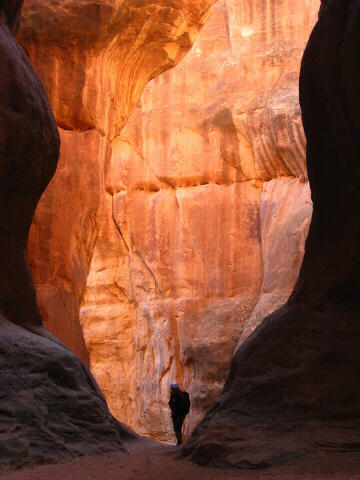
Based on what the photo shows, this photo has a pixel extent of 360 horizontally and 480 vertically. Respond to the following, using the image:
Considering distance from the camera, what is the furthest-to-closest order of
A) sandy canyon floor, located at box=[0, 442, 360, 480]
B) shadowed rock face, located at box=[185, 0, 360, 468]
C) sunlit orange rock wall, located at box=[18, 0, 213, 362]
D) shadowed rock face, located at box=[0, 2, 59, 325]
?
sunlit orange rock wall, located at box=[18, 0, 213, 362] → shadowed rock face, located at box=[0, 2, 59, 325] → shadowed rock face, located at box=[185, 0, 360, 468] → sandy canyon floor, located at box=[0, 442, 360, 480]

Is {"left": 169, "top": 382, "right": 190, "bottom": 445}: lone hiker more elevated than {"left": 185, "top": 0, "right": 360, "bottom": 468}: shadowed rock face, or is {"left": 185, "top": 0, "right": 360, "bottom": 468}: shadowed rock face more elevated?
{"left": 185, "top": 0, "right": 360, "bottom": 468}: shadowed rock face

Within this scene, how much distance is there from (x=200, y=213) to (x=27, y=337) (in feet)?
45.0

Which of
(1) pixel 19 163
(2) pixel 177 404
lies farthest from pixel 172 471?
(2) pixel 177 404

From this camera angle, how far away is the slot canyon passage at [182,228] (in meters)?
5.80

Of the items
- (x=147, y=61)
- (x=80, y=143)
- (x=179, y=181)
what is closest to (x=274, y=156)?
(x=179, y=181)

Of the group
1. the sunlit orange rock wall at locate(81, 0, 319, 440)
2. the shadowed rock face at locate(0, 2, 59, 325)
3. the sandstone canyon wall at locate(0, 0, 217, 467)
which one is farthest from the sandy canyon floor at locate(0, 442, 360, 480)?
the sunlit orange rock wall at locate(81, 0, 319, 440)

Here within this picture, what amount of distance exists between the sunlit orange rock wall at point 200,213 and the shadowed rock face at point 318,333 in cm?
1062

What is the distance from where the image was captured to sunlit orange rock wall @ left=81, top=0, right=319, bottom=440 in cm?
1811

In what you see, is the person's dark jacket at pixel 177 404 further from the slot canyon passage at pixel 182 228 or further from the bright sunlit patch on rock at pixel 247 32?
the bright sunlit patch on rock at pixel 247 32

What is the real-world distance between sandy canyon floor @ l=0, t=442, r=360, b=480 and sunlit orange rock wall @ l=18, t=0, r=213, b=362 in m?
5.55

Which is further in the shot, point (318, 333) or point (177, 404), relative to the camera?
point (177, 404)

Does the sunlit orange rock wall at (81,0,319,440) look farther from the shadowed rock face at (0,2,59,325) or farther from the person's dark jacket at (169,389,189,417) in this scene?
the shadowed rock face at (0,2,59,325)

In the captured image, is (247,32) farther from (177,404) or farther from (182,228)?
(177,404)

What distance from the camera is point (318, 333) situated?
237 inches
